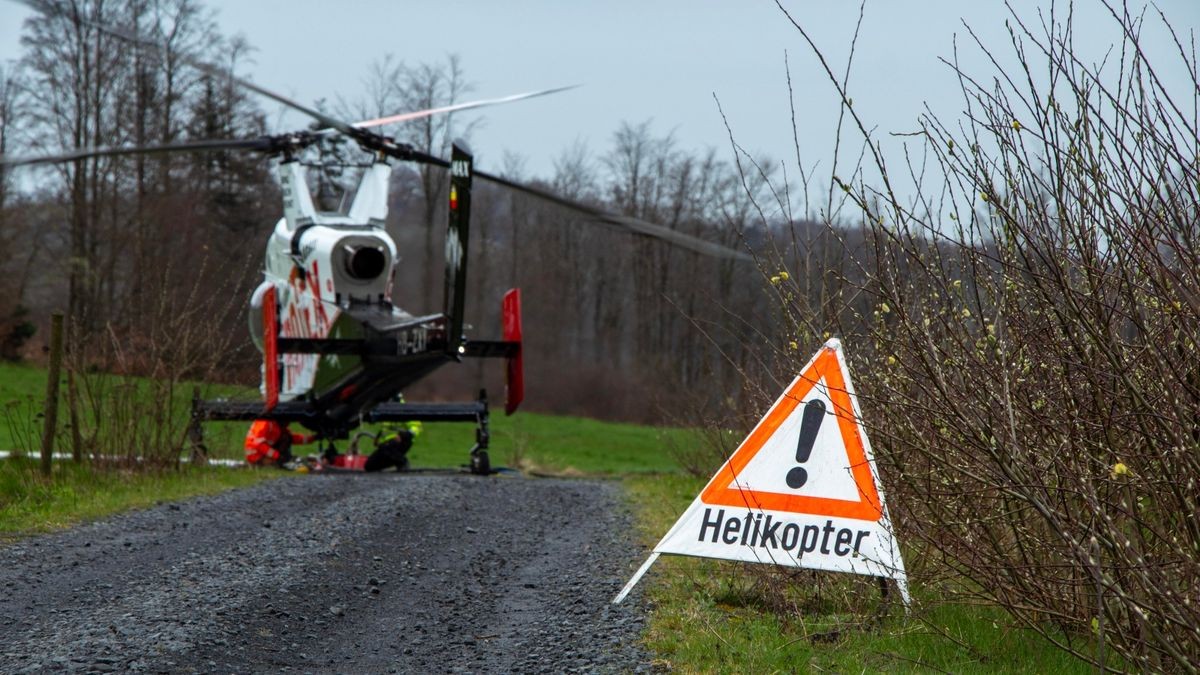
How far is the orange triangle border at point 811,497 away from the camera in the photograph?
6.09 metres

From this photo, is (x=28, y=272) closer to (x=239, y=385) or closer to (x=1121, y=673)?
(x=239, y=385)

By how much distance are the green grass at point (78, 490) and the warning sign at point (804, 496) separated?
583 centimetres

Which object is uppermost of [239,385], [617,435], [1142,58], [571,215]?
[571,215]

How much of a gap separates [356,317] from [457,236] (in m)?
2.46

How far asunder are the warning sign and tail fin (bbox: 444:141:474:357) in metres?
10.7

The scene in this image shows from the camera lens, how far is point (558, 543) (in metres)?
10.4

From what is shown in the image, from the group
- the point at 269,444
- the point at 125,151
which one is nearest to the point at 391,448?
the point at 269,444

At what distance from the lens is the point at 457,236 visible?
56.5ft

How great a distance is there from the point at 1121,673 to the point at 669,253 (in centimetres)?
5580

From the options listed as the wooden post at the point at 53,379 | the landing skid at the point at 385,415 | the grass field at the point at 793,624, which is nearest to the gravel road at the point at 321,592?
the grass field at the point at 793,624

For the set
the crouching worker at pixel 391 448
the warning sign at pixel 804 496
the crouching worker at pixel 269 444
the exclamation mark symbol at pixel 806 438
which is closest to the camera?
the warning sign at pixel 804 496

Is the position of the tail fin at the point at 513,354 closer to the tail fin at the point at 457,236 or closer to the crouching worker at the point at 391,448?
the tail fin at the point at 457,236

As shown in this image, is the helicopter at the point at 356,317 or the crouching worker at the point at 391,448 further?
the crouching worker at the point at 391,448

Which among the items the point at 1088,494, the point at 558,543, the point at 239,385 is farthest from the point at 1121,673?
the point at 239,385
